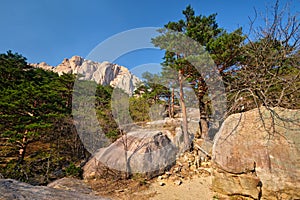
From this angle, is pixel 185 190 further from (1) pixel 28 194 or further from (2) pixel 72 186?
(1) pixel 28 194

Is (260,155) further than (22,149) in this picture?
No

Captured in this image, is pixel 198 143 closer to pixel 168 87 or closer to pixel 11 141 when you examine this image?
pixel 168 87

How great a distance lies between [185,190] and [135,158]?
7.42 ft

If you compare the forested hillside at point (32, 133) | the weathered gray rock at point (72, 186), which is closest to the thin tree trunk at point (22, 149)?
the forested hillside at point (32, 133)

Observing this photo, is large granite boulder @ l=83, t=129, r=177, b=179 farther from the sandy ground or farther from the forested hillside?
the forested hillside

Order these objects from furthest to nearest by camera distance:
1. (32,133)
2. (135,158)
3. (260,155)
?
(135,158) → (32,133) → (260,155)

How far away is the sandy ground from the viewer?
473 cm

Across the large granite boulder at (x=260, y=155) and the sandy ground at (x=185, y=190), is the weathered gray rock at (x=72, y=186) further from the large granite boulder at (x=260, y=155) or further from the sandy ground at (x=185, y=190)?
the large granite boulder at (x=260, y=155)

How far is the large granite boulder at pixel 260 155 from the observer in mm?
3150

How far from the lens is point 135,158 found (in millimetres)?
6430

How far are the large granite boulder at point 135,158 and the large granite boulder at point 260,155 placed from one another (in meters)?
2.80

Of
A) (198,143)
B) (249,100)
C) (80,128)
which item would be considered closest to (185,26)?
(249,100)

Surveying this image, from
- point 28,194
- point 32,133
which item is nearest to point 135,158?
point 32,133

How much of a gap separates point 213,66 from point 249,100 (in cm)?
278
